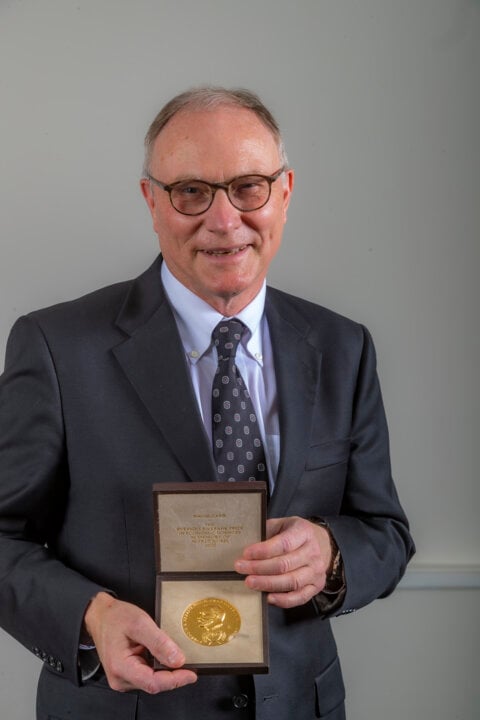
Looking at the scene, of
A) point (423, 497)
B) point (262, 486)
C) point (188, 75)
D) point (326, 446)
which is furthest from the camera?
point (423, 497)

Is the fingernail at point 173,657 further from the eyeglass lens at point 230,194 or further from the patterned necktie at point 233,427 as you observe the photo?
the eyeglass lens at point 230,194

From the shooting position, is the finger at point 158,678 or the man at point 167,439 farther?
the man at point 167,439

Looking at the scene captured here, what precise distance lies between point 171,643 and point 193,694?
0.32 metres

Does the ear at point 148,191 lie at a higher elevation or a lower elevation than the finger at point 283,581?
higher

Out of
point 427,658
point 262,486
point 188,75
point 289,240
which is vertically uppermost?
point 188,75

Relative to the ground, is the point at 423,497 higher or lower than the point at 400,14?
lower

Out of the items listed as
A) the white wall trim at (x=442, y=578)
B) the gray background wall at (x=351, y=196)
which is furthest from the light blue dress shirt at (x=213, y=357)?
the white wall trim at (x=442, y=578)

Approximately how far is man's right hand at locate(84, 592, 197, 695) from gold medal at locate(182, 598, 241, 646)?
1.7 inches

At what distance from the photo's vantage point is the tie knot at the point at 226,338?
5.48ft

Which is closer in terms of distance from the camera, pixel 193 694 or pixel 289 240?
pixel 193 694

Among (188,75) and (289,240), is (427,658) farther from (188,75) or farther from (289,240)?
(188,75)

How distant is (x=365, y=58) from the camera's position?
219 cm

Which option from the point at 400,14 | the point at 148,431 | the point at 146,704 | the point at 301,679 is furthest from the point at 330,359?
the point at 400,14

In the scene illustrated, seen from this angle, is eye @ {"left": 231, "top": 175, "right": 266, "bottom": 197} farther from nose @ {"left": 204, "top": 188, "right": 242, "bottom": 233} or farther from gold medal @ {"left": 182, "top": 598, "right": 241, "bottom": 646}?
gold medal @ {"left": 182, "top": 598, "right": 241, "bottom": 646}
